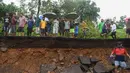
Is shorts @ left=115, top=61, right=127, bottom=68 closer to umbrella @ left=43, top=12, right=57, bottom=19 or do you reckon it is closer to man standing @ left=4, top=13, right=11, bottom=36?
umbrella @ left=43, top=12, right=57, bottom=19

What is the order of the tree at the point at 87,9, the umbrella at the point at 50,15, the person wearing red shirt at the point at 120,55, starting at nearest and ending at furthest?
the person wearing red shirt at the point at 120,55 → the umbrella at the point at 50,15 → the tree at the point at 87,9

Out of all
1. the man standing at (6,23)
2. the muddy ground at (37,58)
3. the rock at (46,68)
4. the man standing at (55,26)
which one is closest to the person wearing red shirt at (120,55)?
the muddy ground at (37,58)

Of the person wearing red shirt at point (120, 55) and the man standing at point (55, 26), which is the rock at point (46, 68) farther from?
the person wearing red shirt at point (120, 55)

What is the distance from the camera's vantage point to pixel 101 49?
55.0ft

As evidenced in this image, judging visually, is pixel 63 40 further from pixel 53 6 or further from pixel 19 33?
pixel 53 6

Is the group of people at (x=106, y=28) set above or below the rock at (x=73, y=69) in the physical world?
above

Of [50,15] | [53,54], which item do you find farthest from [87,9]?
[53,54]

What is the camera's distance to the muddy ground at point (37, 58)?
14852 millimetres

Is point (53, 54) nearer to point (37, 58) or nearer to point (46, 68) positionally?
point (37, 58)

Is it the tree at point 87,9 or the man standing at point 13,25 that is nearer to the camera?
the man standing at point 13,25

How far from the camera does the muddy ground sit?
585 inches

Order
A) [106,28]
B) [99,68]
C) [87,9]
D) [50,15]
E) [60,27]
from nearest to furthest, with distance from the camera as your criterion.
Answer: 1. [99,68]
2. [60,27]
3. [106,28]
4. [50,15]
5. [87,9]

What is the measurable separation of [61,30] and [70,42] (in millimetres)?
990

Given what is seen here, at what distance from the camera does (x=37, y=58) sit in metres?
15.5
